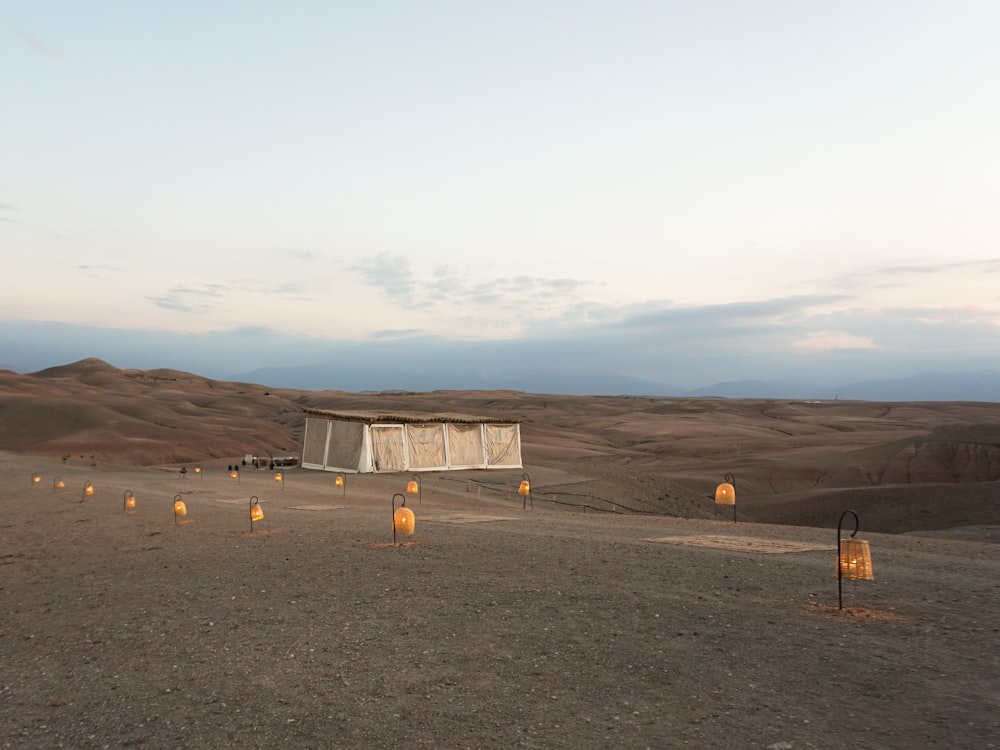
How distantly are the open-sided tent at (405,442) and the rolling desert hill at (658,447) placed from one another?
288 cm

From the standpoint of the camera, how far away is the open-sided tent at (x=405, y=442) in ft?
127

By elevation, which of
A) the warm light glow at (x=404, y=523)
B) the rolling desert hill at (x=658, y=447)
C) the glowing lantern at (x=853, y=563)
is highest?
the glowing lantern at (x=853, y=563)

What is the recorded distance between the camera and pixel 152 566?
565 inches

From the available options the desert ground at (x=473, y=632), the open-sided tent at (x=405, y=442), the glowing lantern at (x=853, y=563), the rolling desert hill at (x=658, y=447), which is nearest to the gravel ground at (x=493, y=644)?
the desert ground at (x=473, y=632)

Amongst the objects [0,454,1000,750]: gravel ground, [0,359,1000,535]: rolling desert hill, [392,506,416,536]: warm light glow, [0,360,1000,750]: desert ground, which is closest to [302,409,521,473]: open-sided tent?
[0,359,1000,535]: rolling desert hill

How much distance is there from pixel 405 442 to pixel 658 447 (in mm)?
36134

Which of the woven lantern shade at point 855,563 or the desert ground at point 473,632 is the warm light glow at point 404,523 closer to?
the desert ground at point 473,632

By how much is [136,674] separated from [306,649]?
192cm

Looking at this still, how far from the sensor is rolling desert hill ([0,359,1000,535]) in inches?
1322

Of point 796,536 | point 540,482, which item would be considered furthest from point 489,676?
point 540,482

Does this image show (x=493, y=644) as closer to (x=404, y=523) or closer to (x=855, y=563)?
(x=855, y=563)

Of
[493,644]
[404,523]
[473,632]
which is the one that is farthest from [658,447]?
[493,644]

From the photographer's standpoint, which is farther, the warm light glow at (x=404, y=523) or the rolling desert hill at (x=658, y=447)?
the rolling desert hill at (x=658, y=447)

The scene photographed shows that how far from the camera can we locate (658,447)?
6906cm
